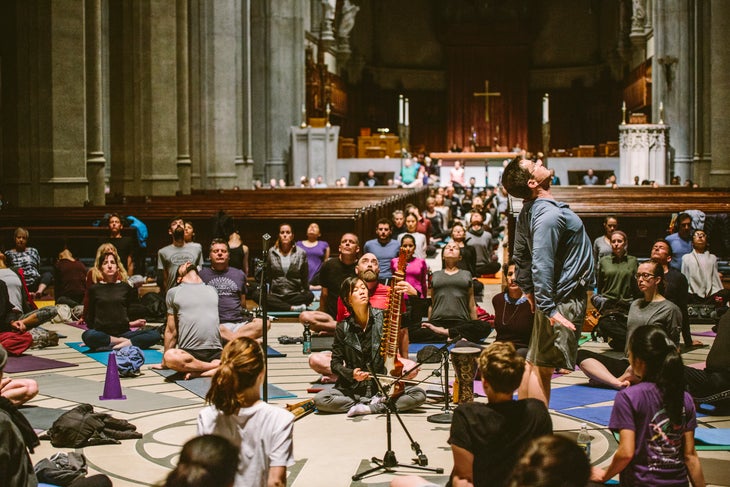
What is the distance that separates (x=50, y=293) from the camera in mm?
17531

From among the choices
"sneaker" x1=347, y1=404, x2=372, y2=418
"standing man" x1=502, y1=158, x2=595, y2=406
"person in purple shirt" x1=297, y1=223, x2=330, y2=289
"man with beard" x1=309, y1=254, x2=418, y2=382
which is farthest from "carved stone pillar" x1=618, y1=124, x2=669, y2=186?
"standing man" x1=502, y1=158, x2=595, y2=406

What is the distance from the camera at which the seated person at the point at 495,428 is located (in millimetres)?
5348

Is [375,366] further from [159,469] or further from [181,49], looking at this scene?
[181,49]

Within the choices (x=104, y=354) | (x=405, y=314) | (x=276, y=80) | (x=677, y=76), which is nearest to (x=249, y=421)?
(x=405, y=314)

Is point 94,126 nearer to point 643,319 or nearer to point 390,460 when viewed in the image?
point 643,319

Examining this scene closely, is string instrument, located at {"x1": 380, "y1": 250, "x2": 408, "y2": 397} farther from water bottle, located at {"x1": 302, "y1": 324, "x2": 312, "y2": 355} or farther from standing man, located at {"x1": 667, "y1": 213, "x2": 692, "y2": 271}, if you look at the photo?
standing man, located at {"x1": 667, "y1": 213, "x2": 692, "y2": 271}

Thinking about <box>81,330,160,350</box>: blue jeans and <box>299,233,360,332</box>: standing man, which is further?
<box>299,233,360,332</box>: standing man

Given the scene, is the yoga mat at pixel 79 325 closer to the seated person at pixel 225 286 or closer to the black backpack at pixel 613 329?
the seated person at pixel 225 286

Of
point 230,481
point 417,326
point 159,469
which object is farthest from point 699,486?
point 417,326

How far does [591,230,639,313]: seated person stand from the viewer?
45.6 ft

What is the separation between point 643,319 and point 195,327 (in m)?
4.46

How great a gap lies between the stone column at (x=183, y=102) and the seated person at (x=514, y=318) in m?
20.3

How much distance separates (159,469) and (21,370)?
4466mm

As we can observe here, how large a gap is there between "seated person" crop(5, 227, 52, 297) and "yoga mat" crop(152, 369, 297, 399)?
18.1 ft
